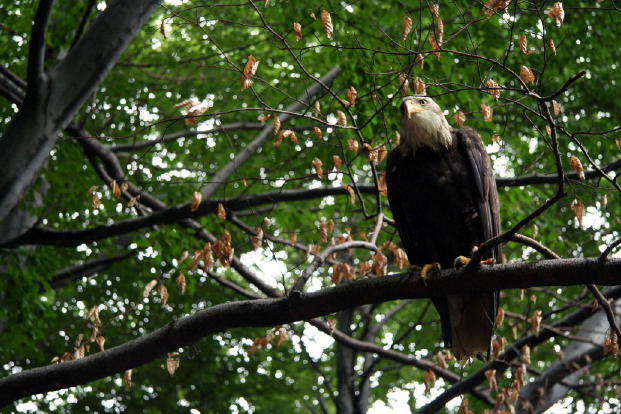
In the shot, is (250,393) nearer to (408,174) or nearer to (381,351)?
(381,351)

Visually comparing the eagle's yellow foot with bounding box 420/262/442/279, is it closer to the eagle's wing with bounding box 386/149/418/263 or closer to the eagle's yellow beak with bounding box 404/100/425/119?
the eagle's wing with bounding box 386/149/418/263

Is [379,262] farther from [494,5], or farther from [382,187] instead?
[494,5]

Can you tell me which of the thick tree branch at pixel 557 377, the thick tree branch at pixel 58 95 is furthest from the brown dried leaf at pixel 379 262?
the thick tree branch at pixel 557 377

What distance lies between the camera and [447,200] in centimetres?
451

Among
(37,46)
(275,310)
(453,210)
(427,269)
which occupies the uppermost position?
(37,46)

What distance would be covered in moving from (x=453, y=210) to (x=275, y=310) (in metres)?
1.54

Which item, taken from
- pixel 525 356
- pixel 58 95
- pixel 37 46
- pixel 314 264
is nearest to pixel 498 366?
pixel 525 356

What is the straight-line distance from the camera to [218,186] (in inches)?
312

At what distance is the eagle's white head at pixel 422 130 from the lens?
459 cm

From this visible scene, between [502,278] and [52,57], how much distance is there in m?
5.07

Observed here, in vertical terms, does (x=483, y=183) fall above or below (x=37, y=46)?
below

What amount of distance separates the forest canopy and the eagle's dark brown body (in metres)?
0.20

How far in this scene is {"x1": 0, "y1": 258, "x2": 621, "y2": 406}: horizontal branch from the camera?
313 centimetres

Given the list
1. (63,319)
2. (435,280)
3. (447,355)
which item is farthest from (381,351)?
(63,319)
